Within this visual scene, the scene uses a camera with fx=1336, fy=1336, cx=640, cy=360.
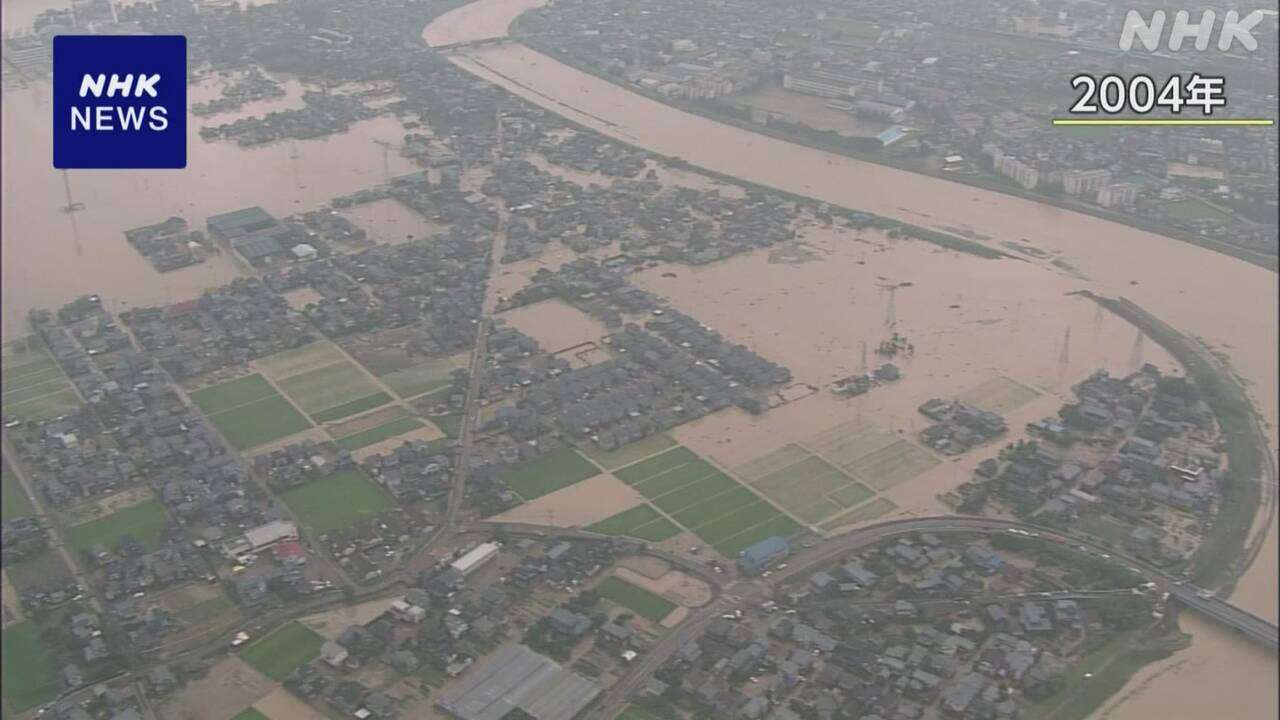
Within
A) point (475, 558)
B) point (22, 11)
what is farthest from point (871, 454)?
point (22, 11)

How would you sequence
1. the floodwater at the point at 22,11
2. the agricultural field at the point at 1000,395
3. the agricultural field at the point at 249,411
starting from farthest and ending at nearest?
the floodwater at the point at 22,11 < the agricultural field at the point at 1000,395 < the agricultural field at the point at 249,411

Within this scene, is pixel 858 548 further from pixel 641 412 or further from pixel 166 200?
pixel 166 200

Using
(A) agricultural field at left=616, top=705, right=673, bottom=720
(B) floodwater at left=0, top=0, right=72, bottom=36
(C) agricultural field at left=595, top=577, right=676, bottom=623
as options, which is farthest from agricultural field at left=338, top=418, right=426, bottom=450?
(B) floodwater at left=0, top=0, right=72, bottom=36

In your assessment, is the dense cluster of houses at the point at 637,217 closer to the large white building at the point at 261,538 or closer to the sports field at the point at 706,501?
the sports field at the point at 706,501

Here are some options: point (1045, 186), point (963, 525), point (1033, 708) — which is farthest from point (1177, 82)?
point (1033, 708)

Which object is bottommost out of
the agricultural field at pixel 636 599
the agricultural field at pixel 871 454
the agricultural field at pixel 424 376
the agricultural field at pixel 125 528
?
the agricultural field at pixel 125 528

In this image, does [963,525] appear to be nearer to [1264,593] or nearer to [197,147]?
[1264,593]

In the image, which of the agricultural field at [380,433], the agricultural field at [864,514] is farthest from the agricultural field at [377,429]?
the agricultural field at [864,514]
